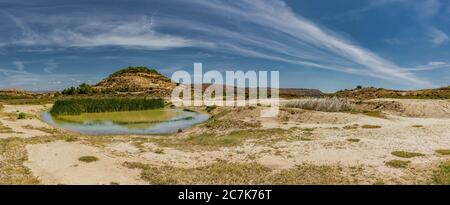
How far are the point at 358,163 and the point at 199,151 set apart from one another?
10287 mm

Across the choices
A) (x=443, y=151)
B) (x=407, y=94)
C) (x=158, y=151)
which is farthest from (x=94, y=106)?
(x=407, y=94)

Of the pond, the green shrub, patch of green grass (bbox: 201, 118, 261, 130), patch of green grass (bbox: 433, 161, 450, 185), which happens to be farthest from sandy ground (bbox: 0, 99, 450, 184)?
the green shrub

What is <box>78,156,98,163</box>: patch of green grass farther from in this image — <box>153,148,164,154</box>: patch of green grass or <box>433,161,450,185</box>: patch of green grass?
<box>433,161,450,185</box>: patch of green grass

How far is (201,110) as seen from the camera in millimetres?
77188

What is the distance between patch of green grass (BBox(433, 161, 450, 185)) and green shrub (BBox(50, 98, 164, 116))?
63204 mm

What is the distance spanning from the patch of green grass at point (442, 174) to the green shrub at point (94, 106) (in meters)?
63.2

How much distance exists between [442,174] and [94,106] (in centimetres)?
6704

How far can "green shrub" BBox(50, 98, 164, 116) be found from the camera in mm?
68688

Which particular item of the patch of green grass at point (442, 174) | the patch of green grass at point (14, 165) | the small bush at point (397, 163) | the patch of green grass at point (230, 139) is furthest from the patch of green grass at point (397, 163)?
the patch of green grass at point (14, 165)

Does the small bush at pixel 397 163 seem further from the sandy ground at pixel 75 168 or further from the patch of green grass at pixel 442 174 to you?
the sandy ground at pixel 75 168

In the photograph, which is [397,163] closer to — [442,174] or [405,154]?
[442,174]

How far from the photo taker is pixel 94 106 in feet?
242
